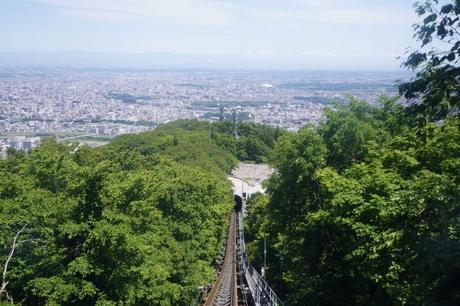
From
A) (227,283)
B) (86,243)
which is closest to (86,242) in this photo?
(86,243)

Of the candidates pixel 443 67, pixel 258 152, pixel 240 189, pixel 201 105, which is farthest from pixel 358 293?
pixel 201 105

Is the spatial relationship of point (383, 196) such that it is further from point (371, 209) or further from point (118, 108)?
point (118, 108)

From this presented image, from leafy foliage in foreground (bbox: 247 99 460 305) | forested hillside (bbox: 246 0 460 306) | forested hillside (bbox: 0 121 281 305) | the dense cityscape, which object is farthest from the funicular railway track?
the dense cityscape

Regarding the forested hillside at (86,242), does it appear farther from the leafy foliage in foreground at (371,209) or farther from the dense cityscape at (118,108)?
the dense cityscape at (118,108)

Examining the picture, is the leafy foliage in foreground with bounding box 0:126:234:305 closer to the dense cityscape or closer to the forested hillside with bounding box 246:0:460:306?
the forested hillside with bounding box 246:0:460:306

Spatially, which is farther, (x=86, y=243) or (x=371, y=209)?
(x=86, y=243)

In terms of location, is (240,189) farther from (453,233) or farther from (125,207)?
(453,233)
